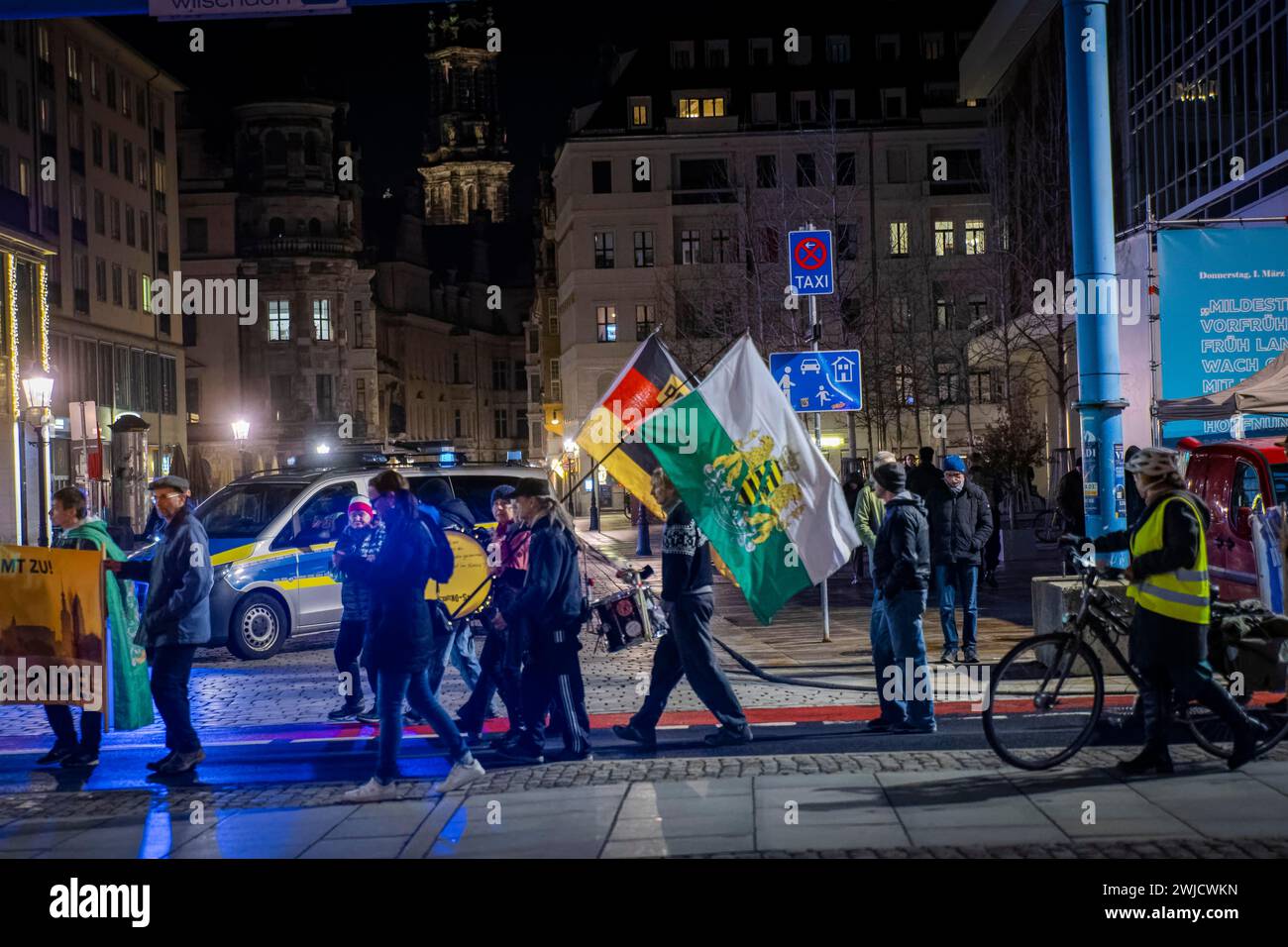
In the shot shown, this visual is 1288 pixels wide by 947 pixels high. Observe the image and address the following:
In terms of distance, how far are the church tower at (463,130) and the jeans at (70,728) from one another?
15509cm

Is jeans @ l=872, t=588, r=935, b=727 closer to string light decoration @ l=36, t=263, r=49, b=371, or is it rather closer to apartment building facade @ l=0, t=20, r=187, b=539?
apartment building facade @ l=0, t=20, r=187, b=539

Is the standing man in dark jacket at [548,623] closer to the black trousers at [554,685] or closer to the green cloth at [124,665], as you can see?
the black trousers at [554,685]

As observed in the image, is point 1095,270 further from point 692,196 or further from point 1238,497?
point 692,196

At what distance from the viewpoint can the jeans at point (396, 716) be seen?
366 inches

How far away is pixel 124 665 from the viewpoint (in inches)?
435

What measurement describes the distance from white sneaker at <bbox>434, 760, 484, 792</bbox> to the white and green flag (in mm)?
2333

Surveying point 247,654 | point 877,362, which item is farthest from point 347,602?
point 877,362

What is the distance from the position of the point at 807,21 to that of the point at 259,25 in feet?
114

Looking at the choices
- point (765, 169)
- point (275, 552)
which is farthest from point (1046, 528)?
point (765, 169)

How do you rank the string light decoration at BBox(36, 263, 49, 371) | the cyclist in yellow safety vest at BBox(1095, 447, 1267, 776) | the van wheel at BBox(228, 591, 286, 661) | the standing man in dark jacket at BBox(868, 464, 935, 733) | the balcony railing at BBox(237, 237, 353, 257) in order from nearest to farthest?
the cyclist in yellow safety vest at BBox(1095, 447, 1267, 776) → the standing man in dark jacket at BBox(868, 464, 935, 733) → the van wheel at BBox(228, 591, 286, 661) → the string light decoration at BBox(36, 263, 49, 371) → the balcony railing at BBox(237, 237, 353, 257)

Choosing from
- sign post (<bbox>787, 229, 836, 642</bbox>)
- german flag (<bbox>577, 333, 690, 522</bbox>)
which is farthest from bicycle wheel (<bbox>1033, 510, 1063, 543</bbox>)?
german flag (<bbox>577, 333, 690, 522</bbox>)

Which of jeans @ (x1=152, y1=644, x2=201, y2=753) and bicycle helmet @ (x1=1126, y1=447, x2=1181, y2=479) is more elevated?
bicycle helmet @ (x1=1126, y1=447, x2=1181, y2=479)

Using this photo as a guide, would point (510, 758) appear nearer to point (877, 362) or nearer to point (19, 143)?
point (877, 362)

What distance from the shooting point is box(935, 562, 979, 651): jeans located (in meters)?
14.6
